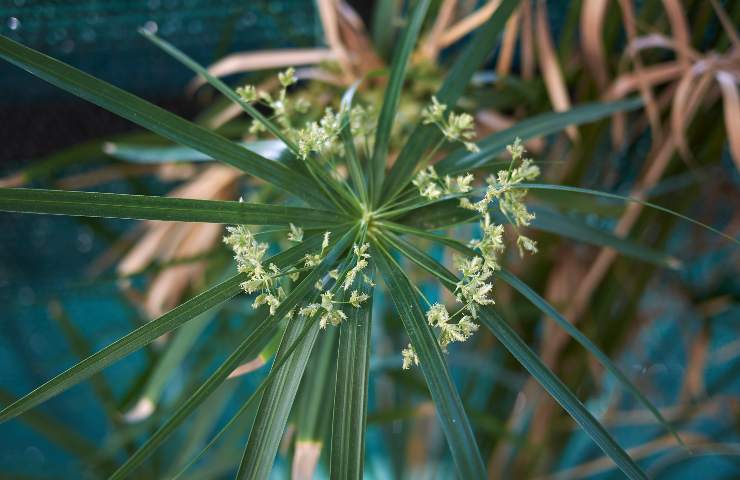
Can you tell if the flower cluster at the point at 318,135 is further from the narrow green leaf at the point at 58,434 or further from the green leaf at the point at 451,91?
the narrow green leaf at the point at 58,434

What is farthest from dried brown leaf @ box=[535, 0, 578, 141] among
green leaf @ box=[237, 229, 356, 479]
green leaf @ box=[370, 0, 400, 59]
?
green leaf @ box=[237, 229, 356, 479]

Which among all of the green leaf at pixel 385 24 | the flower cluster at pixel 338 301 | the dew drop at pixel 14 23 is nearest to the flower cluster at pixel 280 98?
the flower cluster at pixel 338 301

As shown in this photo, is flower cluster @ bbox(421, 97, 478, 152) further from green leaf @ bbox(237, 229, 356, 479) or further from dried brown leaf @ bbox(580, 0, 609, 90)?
dried brown leaf @ bbox(580, 0, 609, 90)

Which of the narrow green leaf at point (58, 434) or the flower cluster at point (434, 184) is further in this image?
the narrow green leaf at point (58, 434)

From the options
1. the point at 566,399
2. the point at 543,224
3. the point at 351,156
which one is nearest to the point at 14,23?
the point at 351,156

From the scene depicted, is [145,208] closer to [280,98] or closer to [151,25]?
[280,98]

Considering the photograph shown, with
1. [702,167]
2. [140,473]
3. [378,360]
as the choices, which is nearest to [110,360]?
[378,360]

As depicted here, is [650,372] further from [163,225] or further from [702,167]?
[163,225]
